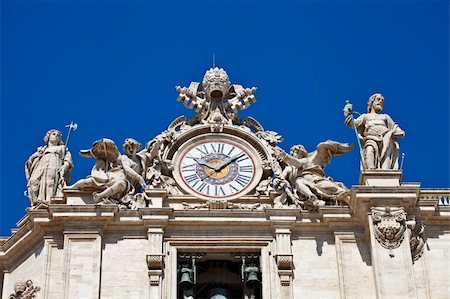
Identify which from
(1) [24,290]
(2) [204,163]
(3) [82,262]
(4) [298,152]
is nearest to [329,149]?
(4) [298,152]

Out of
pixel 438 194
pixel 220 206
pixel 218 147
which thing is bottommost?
pixel 220 206

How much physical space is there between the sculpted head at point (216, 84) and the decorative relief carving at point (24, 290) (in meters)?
6.10

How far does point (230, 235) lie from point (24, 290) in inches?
168

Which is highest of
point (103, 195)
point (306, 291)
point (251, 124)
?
point (251, 124)

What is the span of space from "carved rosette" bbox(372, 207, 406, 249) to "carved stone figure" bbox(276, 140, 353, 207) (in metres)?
1.05

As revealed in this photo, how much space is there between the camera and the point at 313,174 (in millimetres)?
32375

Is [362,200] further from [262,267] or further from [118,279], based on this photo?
[118,279]

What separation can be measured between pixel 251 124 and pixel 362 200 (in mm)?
3756

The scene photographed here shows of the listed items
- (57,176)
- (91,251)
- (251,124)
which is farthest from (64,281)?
(251,124)

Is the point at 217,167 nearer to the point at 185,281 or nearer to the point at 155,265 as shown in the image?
the point at 185,281

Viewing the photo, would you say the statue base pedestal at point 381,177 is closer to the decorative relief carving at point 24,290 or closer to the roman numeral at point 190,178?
the roman numeral at point 190,178

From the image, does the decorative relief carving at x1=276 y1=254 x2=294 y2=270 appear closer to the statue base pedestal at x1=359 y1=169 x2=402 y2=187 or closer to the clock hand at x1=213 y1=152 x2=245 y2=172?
the statue base pedestal at x1=359 y1=169 x2=402 y2=187

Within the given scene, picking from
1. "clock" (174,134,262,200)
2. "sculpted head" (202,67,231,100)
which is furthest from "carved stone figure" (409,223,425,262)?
"sculpted head" (202,67,231,100)

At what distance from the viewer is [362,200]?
30.9 m
